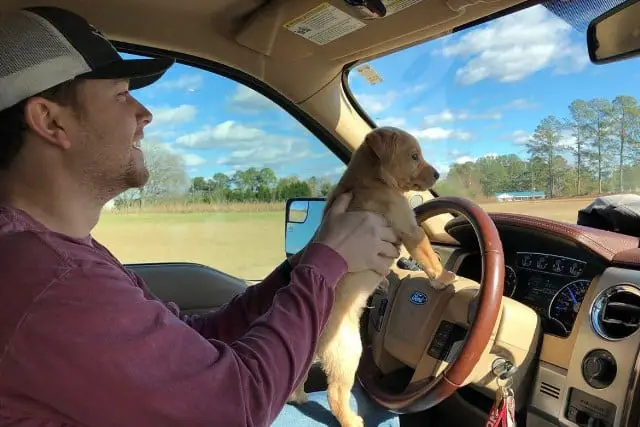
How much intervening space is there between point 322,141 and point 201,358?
231 centimetres

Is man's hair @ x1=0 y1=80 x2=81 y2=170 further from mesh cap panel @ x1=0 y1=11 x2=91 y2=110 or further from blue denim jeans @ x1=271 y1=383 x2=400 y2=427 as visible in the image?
blue denim jeans @ x1=271 y1=383 x2=400 y2=427

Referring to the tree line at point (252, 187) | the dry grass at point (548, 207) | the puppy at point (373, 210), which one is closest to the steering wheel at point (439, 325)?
the puppy at point (373, 210)

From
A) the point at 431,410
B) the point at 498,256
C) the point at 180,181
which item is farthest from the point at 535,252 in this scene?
the point at 180,181

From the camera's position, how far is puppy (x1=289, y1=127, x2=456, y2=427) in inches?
89.3

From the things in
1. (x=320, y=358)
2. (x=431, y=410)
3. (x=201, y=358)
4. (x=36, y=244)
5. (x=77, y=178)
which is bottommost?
(x=431, y=410)

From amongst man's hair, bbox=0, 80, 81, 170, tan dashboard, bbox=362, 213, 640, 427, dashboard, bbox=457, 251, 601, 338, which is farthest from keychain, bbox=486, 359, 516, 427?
man's hair, bbox=0, 80, 81, 170

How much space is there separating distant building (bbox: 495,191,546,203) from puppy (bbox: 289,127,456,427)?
628 millimetres

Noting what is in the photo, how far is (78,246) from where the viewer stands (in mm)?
1233

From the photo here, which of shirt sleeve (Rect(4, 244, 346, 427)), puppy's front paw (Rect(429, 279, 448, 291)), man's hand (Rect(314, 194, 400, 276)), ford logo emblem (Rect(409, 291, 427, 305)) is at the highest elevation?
man's hand (Rect(314, 194, 400, 276))

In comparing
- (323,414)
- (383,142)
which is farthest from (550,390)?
(383,142)

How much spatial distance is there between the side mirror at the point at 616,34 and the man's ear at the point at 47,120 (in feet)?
4.97

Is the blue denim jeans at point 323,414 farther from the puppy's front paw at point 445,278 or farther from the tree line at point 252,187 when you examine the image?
the tree line at point 252,187

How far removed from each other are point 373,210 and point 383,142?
0.37 m

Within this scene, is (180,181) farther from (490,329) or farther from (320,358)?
(490,329)
